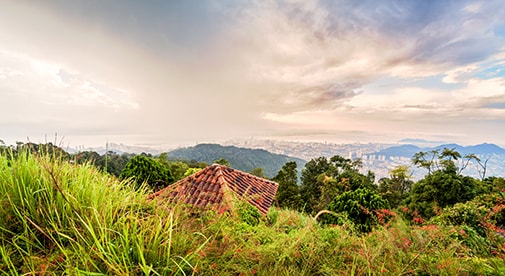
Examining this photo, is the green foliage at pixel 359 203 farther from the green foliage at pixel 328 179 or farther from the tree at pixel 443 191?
the green foliage at pixel 328 179

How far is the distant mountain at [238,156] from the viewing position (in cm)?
8950

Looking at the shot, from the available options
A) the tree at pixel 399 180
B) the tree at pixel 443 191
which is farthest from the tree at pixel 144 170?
the tree at pixel 399 180

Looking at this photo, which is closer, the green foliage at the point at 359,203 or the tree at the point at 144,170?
the green foliage at the point at 359,203

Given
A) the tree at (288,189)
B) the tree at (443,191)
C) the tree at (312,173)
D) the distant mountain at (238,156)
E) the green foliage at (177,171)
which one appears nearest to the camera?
the tree at (443,191)

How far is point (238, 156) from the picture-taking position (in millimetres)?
97938

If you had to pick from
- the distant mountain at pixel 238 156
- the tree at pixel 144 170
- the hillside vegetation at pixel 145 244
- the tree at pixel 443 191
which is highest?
the hillside vegetation at pixel 145 244

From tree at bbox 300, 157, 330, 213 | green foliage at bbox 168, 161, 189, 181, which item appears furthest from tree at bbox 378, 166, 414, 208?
green foliage at bbox 168, 161, 189, 181

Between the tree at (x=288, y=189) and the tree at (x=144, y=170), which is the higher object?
the tree at (x=144, y=170)

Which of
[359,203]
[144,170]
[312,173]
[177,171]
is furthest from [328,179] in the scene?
[144,170]

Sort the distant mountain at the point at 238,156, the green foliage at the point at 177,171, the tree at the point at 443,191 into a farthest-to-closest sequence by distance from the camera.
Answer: the distant mountain at the point at 238,156, the green foliage at the point at 177,171, the tree at the point at 443,191

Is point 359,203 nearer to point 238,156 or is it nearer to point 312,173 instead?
point 312,173

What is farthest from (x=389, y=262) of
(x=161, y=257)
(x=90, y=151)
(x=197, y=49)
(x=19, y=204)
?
(x=197, y=49)

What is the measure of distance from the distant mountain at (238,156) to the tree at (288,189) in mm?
56622

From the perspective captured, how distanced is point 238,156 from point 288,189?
73.1 meters
